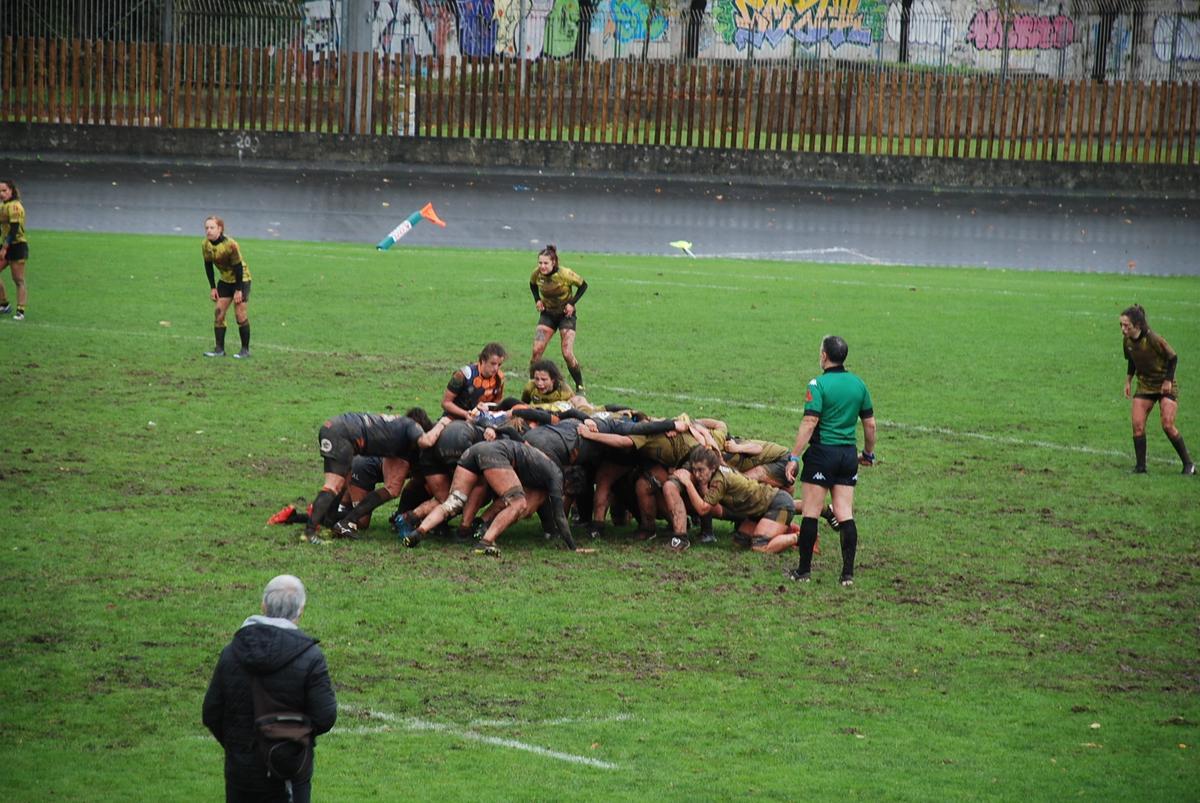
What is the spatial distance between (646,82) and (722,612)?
1285 inches

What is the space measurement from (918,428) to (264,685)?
1377 centimetres

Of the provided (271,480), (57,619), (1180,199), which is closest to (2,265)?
(271,480)

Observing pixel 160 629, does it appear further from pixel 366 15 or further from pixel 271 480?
pixel 366 15

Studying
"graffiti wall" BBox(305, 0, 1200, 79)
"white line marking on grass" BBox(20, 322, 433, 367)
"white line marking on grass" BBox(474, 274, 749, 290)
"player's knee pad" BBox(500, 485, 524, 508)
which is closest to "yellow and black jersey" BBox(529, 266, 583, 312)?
"white line marking on grass" BBox(20, 322, 433, 367)

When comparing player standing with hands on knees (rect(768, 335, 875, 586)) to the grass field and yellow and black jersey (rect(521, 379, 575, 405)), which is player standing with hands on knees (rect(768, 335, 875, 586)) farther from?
yellow and black jersey (rect(521, 379, 575, 405))

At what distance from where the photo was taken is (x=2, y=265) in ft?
76.9

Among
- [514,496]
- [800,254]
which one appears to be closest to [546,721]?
[514,496]

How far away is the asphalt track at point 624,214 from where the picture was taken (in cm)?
3662

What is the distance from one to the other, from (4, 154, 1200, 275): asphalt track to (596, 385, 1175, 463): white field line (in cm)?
1598

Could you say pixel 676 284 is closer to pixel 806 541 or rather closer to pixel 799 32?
pixel 806 541

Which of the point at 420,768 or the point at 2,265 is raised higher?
the point at 2,265

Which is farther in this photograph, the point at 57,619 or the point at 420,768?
the point at 57,619

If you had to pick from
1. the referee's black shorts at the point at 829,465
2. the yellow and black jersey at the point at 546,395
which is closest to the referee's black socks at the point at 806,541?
the referee's black shorts at the point at 829,465

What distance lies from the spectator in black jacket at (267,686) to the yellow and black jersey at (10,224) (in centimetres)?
1825
